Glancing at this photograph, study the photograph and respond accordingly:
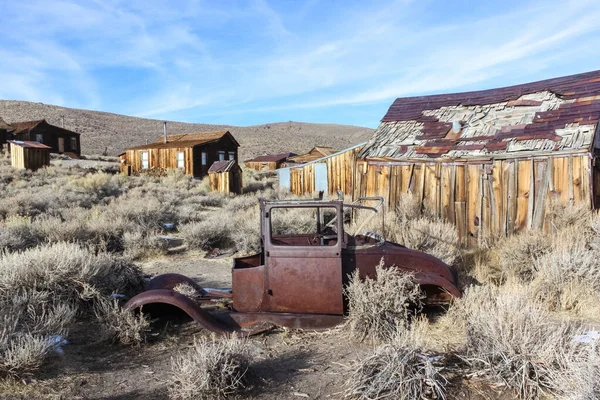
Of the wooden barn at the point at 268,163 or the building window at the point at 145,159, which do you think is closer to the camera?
the building window at the point at 145,159

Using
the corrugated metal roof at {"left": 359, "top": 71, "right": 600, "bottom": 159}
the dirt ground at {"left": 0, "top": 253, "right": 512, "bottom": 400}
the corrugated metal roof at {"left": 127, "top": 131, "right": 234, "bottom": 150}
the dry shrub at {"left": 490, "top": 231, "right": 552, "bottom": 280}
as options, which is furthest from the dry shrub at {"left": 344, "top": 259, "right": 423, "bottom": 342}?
the corrugated metal roof at {"left": 127, "top": 131, "right": 234, "bottom": 150}

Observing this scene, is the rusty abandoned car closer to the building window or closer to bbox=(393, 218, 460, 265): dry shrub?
bbox=(393, 218, 460, 265): dry shrub

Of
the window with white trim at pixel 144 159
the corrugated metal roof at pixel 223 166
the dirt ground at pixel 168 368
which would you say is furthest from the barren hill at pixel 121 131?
the dirt ground at pixel 168 368

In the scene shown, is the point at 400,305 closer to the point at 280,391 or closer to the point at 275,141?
the point at 280,391

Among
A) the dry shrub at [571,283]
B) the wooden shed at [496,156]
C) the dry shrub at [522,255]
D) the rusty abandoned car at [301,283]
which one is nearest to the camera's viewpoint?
the rusty abandoned car at [301,283]

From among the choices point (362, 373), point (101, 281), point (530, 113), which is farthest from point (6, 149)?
point (362, 373)

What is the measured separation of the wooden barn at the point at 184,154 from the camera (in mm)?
32375

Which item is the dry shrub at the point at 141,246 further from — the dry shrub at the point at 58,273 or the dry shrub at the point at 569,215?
the dry shrub at the point at 569,215

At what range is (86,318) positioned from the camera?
5586 millimetres

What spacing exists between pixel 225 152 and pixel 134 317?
32.3 metres

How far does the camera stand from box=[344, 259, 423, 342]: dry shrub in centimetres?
451

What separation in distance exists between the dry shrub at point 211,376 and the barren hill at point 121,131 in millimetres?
56010

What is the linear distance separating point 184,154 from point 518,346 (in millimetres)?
31212

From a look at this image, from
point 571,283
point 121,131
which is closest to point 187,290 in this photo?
point 571,283
